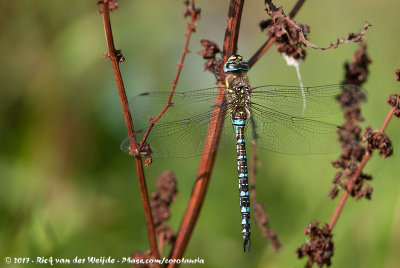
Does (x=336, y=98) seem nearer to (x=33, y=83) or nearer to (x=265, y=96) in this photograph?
(x=265, y=96)

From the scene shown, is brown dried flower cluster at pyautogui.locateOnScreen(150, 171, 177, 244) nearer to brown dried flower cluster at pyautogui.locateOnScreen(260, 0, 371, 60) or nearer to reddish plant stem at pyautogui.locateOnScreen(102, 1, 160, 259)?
Answer: reddish plant stem at pyautogui.locateOnScreen(102, 1, 160, 259)

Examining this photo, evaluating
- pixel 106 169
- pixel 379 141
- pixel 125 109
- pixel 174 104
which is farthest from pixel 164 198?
pixel 106 169

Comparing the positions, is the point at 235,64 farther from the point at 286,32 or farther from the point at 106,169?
the point at 106,169

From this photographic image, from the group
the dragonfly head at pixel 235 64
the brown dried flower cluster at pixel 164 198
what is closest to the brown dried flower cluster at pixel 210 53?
the dragonfly head at pixel 235 64

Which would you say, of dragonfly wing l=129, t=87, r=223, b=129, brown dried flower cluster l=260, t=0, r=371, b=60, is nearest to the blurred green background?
dragonfly wing l=129, t=87, r=223, b=129

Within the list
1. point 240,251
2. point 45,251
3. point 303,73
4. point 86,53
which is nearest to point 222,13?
point 303,73

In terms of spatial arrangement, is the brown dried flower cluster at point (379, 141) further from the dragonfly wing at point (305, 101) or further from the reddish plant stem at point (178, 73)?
the reddish plant stem at point (178, 73)
